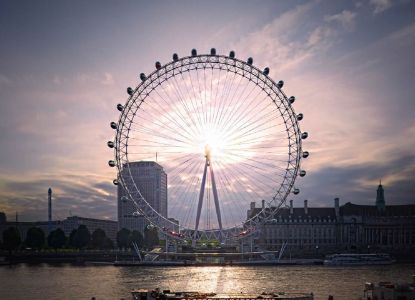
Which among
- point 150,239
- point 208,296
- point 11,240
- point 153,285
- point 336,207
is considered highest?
point 336,207

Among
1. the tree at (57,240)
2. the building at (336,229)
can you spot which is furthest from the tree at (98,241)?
the building at (336,229)

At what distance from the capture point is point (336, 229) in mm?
172500

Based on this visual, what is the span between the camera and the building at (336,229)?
17062cm

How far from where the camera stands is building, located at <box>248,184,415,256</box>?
560ft

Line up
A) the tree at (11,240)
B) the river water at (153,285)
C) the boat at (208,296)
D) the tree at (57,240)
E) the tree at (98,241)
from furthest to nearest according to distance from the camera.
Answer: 1. the tree at (98,241)
2. the tree at (57,240)
3. the tree at (11,240)
4. the river water at (153,285)
5. the boat at (208,296)

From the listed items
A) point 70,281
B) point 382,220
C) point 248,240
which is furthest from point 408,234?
point 70,281

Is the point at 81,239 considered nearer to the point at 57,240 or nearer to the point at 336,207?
the point at 57,240

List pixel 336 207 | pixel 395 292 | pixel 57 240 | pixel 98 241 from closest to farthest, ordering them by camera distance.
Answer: pixel 395 292 → pixel 57 240 → pixel 98 241 → pixel 336 207

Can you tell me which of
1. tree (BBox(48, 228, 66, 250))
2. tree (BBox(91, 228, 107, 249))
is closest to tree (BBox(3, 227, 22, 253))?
tree (BBox(48, 228, 66, 250))

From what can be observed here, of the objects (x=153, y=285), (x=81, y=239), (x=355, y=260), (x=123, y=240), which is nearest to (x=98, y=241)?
(x=81, y=239)

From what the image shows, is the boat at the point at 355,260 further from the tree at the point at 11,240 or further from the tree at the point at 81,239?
the tree at the point at 11,240

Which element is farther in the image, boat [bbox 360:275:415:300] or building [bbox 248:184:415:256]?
building [bbox 248:184:415:256]

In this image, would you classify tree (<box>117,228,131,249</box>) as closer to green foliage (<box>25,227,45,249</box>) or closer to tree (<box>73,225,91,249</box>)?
tree (<box>73,225,91,249</box>)

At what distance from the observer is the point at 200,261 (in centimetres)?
13225
